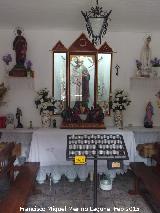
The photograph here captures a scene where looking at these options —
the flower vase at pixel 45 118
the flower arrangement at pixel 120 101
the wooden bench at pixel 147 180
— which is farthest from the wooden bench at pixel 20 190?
the flower arrangement at pixel 120 101

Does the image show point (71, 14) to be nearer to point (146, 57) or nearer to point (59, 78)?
point (59, 78)

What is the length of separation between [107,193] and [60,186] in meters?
0.70

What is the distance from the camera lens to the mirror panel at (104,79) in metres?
5.04

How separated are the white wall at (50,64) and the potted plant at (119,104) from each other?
236 mm

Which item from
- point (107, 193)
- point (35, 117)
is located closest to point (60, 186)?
point (107, 193)

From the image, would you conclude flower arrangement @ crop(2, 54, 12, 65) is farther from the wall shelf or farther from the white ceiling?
the white ceiling

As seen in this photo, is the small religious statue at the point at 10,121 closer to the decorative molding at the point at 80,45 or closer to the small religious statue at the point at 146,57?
the decorative molding at the point at 80,45

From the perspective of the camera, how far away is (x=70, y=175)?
4406 mm

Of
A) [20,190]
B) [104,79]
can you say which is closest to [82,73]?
[104,79]

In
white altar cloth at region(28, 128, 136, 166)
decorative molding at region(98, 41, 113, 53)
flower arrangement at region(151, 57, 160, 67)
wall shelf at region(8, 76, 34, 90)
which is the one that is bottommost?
white altar cloth at region(28, 128, 136, 166)

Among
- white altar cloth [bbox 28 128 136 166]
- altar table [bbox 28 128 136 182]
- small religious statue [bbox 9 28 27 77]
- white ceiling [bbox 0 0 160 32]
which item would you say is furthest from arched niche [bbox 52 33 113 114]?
white altar cloth [bbox 28 128 136 166]

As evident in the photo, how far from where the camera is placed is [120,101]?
4.84 meters

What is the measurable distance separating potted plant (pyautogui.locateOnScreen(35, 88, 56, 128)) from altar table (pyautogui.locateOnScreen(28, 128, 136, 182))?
423mm

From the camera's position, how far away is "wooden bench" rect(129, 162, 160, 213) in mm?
3199
